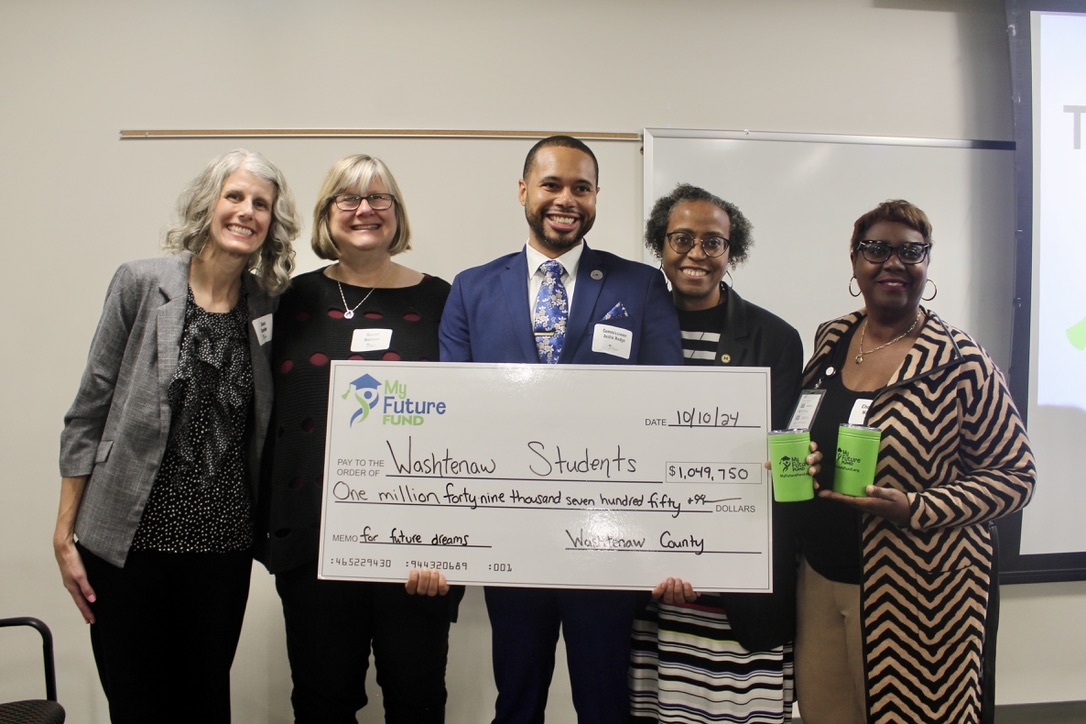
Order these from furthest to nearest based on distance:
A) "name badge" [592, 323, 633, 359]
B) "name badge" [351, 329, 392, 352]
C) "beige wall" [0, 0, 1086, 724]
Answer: "beige wall" [0, 0, 1086, 724], "name badge" [351, 329, 392, 352], "name badge" [592, 323, 633, 359]

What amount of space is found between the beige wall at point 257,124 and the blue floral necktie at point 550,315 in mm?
962

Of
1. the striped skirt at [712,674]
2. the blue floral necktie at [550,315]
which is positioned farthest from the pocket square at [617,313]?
the striped skirt at [712,674]

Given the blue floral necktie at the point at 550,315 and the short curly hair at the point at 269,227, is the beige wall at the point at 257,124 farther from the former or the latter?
the blue floral necktie at the point at 550,315

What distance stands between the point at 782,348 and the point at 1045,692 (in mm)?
2407

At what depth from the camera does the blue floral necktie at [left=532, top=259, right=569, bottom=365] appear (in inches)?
64.4

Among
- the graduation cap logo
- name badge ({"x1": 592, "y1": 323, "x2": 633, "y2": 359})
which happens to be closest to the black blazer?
name badge ({"x1": 592, "y1": 323, "x2": 633, "y2": 359})

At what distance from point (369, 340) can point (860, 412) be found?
4.47ft

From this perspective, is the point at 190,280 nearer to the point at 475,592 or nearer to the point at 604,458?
the point at 604,458

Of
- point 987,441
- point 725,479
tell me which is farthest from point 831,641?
point 987,441

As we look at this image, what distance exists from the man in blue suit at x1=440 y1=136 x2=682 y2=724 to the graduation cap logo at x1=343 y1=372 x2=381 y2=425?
22cm

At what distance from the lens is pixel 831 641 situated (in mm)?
1601

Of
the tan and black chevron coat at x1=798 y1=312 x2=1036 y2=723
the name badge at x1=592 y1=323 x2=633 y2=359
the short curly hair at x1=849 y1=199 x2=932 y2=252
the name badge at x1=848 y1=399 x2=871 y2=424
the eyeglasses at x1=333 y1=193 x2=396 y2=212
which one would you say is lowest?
the tan and black chevron coat at x1=798 y1=312 x2=1036 y2=723

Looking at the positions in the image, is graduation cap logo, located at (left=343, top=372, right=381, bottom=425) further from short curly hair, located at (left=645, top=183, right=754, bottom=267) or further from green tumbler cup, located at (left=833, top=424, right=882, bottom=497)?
green tumbler cup, located at (left=833, top=424, right=882, bottom=497)

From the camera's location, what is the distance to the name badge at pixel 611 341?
160 cm
